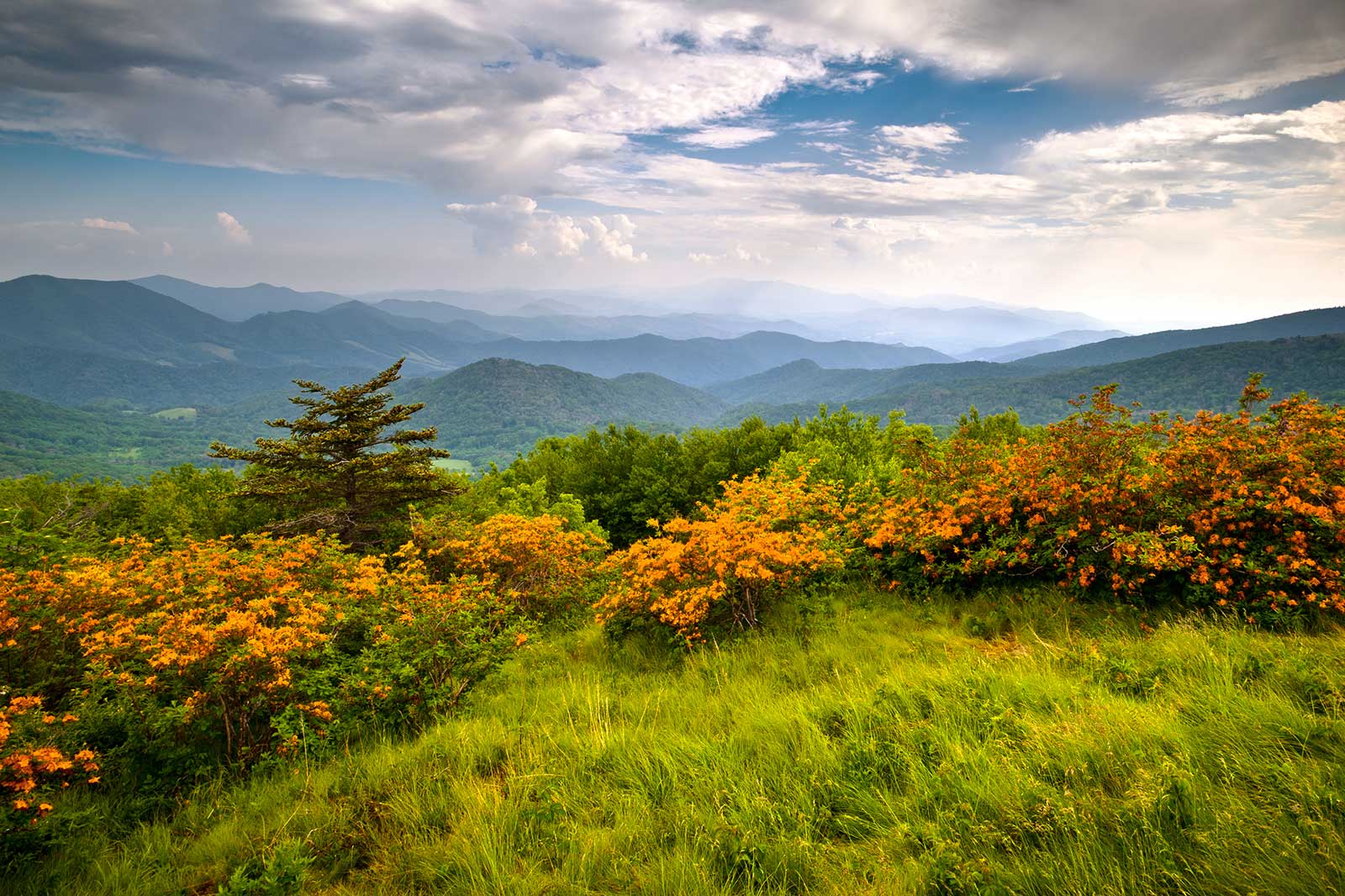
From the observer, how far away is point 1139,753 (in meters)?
3.43

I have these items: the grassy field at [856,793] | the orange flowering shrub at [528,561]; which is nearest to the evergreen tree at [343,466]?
the orange flowering shrub at [528,561]

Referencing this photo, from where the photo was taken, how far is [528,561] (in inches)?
521

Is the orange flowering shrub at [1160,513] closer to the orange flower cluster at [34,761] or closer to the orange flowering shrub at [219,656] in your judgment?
the orange flowering shrub at [219,656]

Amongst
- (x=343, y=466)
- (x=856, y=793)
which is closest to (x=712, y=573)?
(x=856, y=793)

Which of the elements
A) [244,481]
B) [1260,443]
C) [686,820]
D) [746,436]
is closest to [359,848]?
[686,820]

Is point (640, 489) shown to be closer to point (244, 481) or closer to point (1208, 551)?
point (244, 481)

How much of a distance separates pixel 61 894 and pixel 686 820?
4.33 metres

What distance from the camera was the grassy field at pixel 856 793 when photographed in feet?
9.36

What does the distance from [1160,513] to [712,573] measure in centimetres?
597

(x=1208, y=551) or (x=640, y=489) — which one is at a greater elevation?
(x=1208, y=551)

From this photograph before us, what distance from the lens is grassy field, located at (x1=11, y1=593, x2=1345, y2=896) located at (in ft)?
9.36

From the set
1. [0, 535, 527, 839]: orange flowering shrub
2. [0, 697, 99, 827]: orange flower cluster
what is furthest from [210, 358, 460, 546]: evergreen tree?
[0, 697, 99, 827]: orange flower cluster

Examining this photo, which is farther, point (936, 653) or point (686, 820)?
point (936, 653)

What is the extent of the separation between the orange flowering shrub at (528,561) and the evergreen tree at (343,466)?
665cm
